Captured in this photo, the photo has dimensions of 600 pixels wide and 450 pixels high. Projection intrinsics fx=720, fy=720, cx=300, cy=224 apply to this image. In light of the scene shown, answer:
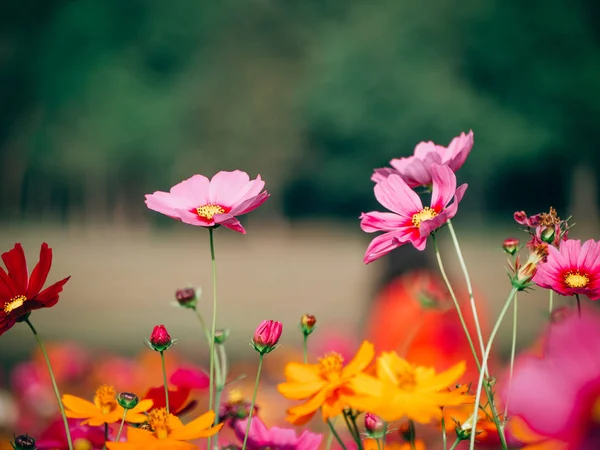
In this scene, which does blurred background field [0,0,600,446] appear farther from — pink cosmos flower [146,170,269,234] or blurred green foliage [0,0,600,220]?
pink cosmos flower [146,170,269,234]

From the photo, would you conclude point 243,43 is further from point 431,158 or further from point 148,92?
point 431,158

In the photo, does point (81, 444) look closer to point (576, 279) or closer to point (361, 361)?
point (361, 361)

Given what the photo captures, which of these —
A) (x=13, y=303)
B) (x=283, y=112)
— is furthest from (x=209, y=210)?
(x=283, y=112)

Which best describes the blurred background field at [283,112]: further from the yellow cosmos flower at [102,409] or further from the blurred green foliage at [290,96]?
the yellow cosmos flower at [102,409]

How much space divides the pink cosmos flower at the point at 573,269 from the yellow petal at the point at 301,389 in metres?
0.12

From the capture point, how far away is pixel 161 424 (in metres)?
0.34

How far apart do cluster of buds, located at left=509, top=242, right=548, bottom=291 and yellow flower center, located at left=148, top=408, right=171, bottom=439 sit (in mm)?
177

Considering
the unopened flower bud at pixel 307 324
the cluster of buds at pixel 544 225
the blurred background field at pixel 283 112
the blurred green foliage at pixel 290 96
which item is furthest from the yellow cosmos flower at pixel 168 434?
the blurred green foliage at pixel 290 96

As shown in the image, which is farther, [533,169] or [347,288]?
[533,169]

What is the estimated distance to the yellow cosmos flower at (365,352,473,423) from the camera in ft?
0.94

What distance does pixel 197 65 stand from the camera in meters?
18.2

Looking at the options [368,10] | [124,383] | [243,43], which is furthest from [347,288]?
[243,43]

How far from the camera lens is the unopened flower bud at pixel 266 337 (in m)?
0.38

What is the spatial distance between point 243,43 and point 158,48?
224cm
